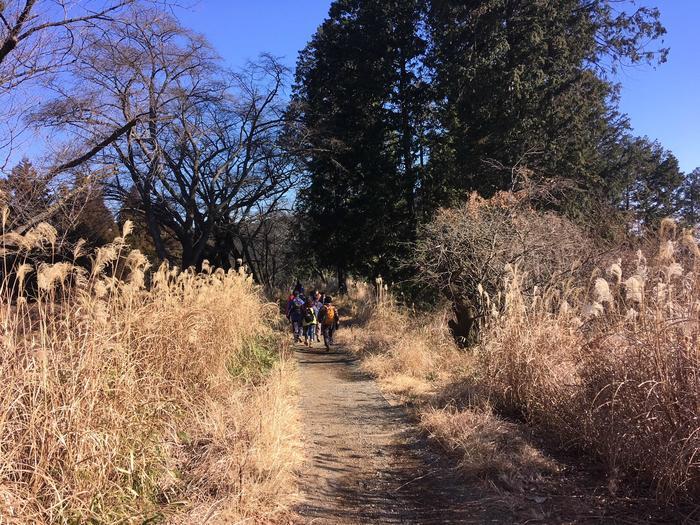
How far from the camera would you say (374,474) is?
4902 millimetres

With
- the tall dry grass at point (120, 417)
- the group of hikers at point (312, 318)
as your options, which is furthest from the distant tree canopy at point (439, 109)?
the tall dry grass at point (120, 417)

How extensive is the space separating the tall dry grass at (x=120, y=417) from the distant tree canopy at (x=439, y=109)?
12702mm

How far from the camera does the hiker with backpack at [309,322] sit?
14.6m

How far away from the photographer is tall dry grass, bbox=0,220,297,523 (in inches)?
117

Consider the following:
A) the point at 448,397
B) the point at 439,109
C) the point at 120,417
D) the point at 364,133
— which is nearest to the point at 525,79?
the point at 439,109

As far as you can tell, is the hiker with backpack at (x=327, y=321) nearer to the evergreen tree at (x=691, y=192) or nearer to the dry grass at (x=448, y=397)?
the dry grass at (x=448, y=397)

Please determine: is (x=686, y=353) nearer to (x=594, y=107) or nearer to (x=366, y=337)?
(x=366, y=337)

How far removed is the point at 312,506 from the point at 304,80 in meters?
25.5

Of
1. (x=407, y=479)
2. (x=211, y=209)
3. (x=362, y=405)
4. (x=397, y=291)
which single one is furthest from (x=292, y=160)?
(x=407, y=479)

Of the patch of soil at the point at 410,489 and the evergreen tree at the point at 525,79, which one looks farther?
the evergreen tree at the point at 525,79

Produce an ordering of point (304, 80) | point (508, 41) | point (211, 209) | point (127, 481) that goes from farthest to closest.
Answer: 1. point (304, 80)
2. point (211, 209)
3. point (508, 41)
4. point (127, 481)

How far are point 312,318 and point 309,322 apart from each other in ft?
0.47

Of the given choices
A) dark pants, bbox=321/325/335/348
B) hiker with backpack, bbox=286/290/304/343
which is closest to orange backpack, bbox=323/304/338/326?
dark pants, bbox=321/325/335/348

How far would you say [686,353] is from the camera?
137 inches
